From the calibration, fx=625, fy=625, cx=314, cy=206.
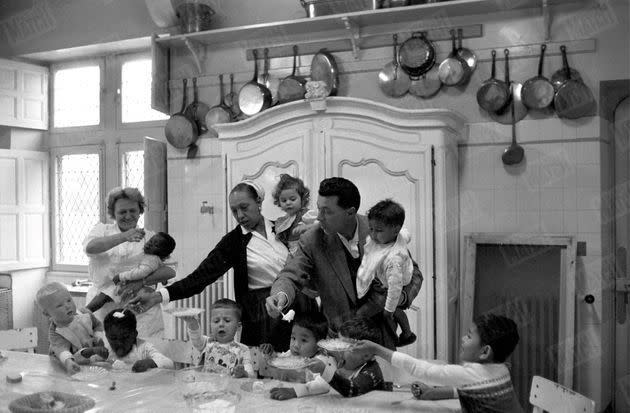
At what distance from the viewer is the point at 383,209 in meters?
2.34

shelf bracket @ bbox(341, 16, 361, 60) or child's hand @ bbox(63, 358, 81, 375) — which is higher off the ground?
shelf bracket @ bbox(341, 16, 361, 60)

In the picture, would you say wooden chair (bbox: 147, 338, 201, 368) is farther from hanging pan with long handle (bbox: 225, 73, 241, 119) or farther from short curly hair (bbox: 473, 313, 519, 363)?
hanging pan with long handle (bbox: 225, 73, 241, 119)

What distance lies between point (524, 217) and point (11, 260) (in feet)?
13.3

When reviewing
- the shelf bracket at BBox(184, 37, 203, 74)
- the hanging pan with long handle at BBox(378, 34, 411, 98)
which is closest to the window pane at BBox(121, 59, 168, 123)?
the shelf bracket at BBox(184, 37, 203, 74)

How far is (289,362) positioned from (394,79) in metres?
2.50

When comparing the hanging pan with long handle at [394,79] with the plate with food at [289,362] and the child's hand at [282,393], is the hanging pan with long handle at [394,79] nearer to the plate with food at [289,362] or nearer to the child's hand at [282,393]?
the plate with food at [289,362]

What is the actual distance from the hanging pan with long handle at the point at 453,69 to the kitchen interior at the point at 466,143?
0.01 metres

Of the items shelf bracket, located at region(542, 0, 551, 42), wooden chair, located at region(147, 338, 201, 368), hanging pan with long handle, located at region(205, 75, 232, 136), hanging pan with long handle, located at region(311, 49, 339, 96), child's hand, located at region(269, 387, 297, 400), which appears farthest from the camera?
hanging pan with long handle, located at region(205, 75, 232, 136)

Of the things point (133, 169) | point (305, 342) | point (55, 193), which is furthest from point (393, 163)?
point (55, 193)

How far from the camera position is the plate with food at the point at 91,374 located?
2428 millimetres

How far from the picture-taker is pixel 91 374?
247 centimetres

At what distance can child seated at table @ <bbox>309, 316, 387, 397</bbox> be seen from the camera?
2.12m

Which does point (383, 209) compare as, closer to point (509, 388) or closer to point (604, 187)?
point (509, 388)

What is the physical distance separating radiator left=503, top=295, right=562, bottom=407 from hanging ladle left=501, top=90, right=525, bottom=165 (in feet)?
2.79
